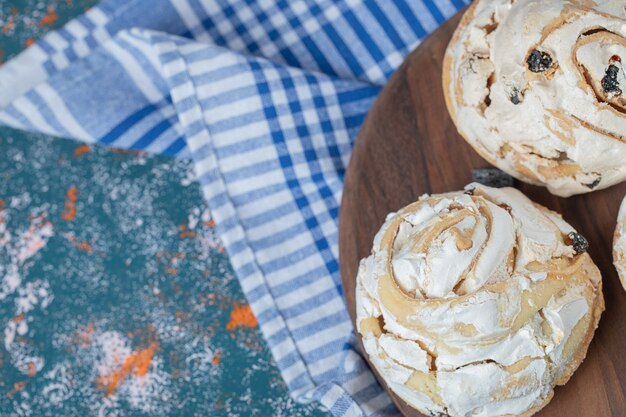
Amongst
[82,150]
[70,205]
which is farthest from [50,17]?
[70,205]

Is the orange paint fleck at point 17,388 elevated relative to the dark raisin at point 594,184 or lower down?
elevated

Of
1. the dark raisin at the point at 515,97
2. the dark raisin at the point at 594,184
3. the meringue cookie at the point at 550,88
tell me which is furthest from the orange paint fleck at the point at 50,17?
the dark raisin at the point at 594,184

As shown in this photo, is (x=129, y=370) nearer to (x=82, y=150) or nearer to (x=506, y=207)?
(x=82, y=150)

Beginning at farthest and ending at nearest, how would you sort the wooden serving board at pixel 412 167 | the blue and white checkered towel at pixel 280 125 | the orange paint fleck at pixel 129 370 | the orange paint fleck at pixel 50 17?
the orange paint fleck at pixel 50 17
the orange paint fleck at pixel 129 370
the blue and white checkered towel at pixel 280 125
the wooden serving board at pixel 412 167

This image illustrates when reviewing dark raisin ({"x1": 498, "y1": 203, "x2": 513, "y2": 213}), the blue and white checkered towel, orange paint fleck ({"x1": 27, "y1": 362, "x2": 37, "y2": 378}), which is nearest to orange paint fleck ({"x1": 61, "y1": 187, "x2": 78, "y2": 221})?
the blue and white checkered towel

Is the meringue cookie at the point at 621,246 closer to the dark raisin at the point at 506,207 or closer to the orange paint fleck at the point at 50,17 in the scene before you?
the dark raisin at the point at 506,207

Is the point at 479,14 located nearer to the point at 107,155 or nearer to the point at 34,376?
the point at 107,155
